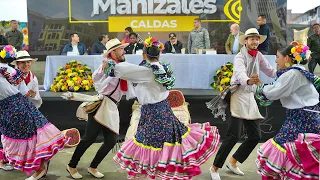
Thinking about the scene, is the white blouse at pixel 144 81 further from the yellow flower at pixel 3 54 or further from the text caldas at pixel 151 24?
the text caldas at pixel 151 24

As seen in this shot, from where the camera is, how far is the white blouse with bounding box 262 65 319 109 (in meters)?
2.95

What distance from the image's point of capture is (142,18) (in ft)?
33.1

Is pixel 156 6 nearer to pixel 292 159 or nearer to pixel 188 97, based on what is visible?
pixel 188 97

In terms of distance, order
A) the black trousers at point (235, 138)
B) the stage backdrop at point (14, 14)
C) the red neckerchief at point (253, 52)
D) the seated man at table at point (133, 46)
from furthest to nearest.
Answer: the stage backdrop at point (14, 14) < the seated man at table at point (133, 46) < the black trousers at point (235, 138) < the red neckerchief at point (253, 52)

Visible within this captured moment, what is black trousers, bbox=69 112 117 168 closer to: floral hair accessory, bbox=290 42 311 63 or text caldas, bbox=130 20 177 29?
floral hair accessory, bbox=290 42 311 63

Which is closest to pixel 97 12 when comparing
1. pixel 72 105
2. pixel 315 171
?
pixel 72 105

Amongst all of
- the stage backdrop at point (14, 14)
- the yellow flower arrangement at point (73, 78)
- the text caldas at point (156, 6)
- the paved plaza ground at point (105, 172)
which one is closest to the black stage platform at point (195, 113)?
the yellow flower arrangement at point (73, 78)

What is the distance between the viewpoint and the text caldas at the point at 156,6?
9.97 m

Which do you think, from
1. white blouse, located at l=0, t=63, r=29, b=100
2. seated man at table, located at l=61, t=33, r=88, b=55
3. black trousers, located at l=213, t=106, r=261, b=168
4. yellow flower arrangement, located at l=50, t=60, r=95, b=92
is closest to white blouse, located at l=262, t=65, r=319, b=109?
black trousers, located at l=213, t=106, r=261, b=168

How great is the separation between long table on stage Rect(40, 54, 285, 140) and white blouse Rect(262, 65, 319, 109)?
2.76 metres

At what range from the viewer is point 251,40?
392 centimetres

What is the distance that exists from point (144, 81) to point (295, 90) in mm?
1238

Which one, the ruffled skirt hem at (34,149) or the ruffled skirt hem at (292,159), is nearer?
the ruffled skirt hem at (292,159)

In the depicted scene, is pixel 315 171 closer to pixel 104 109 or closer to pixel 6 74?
pixel 104 109
